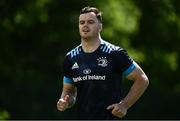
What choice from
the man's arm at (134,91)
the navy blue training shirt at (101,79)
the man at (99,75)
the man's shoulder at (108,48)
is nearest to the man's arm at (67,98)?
the man at (99,75)

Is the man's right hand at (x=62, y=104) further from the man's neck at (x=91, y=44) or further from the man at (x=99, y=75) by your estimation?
the man's neck at (x=91, y=44)

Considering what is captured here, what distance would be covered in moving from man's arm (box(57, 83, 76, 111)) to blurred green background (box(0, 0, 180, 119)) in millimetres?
11591

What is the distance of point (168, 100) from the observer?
74.8 feet

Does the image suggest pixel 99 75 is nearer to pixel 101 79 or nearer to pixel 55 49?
pixel 101 79

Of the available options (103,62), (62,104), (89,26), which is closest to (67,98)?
(62,104)

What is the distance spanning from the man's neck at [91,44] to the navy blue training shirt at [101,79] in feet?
0.10

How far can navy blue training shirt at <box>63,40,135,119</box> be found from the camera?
7.84 m

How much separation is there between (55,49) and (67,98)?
50.5 feet

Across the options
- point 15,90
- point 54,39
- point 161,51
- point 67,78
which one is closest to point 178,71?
point 161,51

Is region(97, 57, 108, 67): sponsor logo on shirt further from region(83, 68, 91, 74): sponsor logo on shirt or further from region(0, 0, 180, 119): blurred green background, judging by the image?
region(0, 0, 180, 119): blurred green background

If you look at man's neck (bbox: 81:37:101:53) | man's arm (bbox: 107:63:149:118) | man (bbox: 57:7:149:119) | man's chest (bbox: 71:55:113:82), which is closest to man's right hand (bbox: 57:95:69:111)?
man (bbox: 57:7:149:119)

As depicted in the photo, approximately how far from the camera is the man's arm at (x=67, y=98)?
7.88 metres

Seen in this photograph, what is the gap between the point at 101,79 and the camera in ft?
25.7

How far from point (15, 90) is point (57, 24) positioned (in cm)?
231
